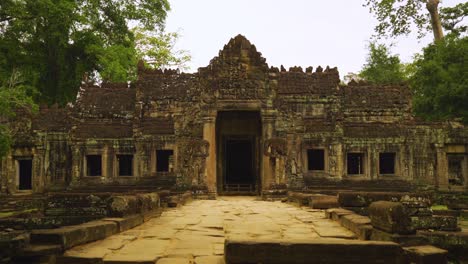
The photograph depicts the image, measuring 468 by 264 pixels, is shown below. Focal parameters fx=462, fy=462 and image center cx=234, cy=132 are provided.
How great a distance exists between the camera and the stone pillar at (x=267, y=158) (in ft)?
52.5

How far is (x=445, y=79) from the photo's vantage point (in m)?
23.2

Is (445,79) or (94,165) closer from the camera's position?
(94,165)

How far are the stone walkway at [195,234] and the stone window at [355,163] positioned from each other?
528 inches

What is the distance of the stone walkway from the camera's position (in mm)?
5117

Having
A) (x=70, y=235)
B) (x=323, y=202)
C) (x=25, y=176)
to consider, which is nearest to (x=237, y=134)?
(x=323, y=202)

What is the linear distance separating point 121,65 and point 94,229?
2384cm

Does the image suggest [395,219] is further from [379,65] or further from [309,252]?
[379,65]

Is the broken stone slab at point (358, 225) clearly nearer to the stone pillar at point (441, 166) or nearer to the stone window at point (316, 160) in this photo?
the stone window at point (316, 160)

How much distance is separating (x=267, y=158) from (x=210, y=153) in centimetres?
205

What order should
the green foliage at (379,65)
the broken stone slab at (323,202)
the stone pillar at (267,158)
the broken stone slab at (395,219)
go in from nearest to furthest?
the broken stone slab at (395,219), the broken stone slab at (323,202), the stone pillar at (267,158), the green foliage at (379,65)

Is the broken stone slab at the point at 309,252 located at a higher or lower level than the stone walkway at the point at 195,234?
higher

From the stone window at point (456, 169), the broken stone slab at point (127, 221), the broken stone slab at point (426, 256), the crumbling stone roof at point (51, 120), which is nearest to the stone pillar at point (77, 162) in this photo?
the crumbling stone roof at point (51, 120)

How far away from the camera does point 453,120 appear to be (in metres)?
22.0

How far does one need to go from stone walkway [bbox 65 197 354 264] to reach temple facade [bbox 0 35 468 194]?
7.90 m
